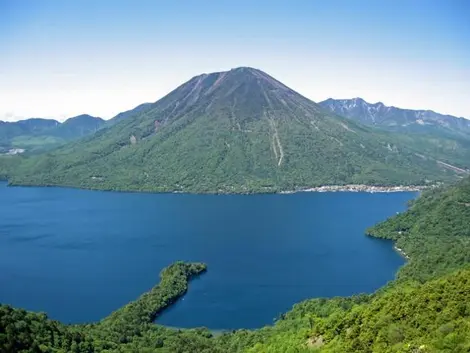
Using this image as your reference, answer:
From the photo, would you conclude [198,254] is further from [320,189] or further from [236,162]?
[236,162]

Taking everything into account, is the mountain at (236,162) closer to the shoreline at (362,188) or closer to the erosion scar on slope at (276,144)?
the erosion scar on slope at (276,144)

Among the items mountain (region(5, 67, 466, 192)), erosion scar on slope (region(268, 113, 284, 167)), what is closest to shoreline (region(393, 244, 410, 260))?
mountain (region(5, 67, 466, 192))

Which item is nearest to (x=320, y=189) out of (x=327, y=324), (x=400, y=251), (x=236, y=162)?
(x=236, y=162)

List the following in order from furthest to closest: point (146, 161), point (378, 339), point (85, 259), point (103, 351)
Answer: point (146, 161) < point (85, 259) < point (103, 351) < point (378, 339)

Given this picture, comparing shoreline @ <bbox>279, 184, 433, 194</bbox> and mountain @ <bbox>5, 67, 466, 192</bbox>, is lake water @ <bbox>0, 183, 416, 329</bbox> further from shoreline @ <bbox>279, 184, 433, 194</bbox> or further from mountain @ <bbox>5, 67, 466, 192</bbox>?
mountain @ <bbox>5, 67, 466, 192</bbox>

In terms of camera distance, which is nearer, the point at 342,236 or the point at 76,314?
the point at 76,314

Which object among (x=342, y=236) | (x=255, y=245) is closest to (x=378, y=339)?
(x=255, y=245)

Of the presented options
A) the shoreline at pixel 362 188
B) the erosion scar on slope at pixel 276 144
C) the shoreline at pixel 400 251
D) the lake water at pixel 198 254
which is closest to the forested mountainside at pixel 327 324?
the shoreline at pixel 400 251

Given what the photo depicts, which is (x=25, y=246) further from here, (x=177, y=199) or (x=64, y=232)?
(x=177, y=199)
